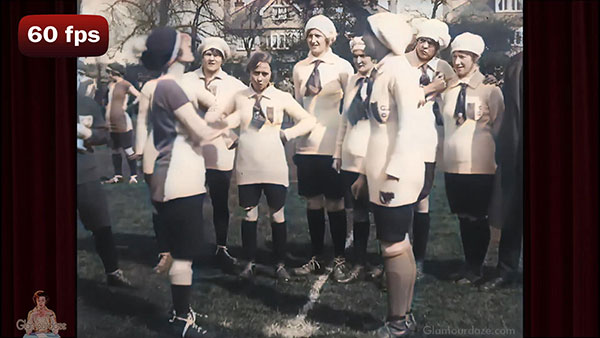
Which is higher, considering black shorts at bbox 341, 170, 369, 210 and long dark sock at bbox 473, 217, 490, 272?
black shorts at bbox 341, 170, 369, 210

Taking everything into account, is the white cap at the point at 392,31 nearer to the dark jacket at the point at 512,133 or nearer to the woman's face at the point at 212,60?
the dark jacket at the point at 512,133

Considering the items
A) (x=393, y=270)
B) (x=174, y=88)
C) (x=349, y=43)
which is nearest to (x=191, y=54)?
(x=174, y=88)

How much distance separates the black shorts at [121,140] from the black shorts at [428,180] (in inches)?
52.5

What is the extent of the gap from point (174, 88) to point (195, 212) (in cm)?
57

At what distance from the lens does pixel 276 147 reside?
336cm

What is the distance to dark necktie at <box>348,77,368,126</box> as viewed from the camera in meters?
3.32

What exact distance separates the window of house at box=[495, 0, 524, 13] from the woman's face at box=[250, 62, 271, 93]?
1054 millimetres

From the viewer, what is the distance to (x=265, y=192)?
3381 millimetres
